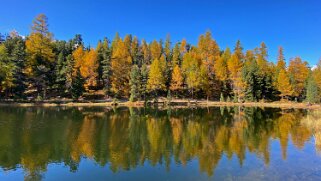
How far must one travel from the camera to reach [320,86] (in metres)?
82.1

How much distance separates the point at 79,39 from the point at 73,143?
109429 millimetres

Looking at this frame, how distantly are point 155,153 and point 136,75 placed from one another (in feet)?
184

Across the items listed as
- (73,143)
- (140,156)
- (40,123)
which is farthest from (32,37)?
(140,156)

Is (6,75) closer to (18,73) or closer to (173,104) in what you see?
(18,73)

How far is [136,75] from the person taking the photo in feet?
255

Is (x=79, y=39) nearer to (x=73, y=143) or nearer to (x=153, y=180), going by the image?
(x=73, y=143)

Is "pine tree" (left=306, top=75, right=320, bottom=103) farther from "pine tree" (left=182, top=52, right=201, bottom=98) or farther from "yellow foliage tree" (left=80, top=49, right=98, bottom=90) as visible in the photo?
"yellow foliage tree" (left=80, top=49, right=98, bottom=90)

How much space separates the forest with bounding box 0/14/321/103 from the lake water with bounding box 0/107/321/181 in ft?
132

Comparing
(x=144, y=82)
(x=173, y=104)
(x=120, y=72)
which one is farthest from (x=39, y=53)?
(x=173, y=104)

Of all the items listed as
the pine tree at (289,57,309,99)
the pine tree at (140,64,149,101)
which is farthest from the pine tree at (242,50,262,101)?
the pine tree at (140,64,149,101)

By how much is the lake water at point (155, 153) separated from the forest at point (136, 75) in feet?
132

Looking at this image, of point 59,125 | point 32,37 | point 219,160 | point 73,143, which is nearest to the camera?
point 219,160

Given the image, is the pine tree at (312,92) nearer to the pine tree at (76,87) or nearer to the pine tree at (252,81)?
the pine tree at (252,81)

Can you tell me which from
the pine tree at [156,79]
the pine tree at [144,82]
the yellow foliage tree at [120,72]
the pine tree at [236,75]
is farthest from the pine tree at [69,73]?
the pine tree at [236,75]
